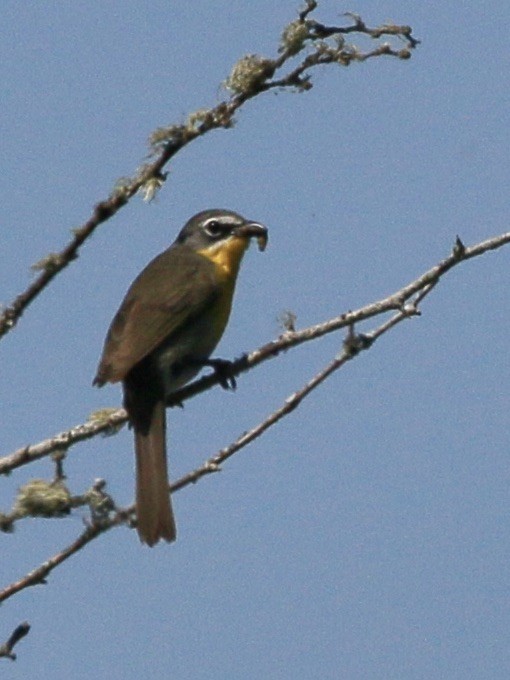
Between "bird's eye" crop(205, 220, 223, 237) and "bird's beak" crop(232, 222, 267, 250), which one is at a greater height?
"bird's eye" crop(205, 220, 223, 237)

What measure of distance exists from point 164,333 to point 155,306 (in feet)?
0.63

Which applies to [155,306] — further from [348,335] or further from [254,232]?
[348,335]

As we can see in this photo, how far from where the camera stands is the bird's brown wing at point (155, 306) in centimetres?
529

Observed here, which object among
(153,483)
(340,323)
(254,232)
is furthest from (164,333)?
(340,323)

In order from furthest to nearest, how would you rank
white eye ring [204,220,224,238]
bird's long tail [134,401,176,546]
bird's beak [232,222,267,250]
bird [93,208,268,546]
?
white eye ring [204,220,224,238] < bird's beak [232,222,267,250] < bird [93,208,268,546] < bird's long tail [134,401,176,546]

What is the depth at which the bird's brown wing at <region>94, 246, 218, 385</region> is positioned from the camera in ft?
17.4

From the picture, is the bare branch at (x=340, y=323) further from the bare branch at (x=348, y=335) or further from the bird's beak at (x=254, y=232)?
the bird's beak at (x=254, y=232)

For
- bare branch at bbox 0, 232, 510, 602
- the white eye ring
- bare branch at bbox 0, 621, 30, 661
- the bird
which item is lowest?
bare branch at bbox 0, 621, 30, 661

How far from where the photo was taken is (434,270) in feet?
12.2

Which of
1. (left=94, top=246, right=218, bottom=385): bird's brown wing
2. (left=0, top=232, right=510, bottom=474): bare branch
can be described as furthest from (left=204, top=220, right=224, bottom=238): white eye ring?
(left=0, top=232, right=510, bottom=474): bare branch

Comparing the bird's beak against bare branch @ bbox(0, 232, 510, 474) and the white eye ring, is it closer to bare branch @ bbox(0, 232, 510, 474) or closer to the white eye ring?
the white eye ring

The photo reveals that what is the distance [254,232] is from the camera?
21.1 feet

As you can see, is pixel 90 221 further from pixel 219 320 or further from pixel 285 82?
pixel 219 320

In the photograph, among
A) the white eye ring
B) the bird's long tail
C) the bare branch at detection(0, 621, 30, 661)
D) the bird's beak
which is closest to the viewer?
the bare branch at detection(0, 621, 30, 661)
